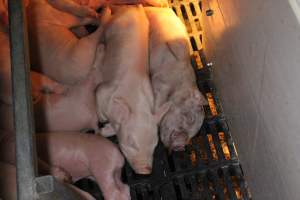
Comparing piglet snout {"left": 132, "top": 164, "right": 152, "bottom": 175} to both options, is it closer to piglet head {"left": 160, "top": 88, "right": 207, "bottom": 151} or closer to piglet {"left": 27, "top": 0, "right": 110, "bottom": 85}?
piglet head {"left": 160, "top": 88, "right": 207, "bottom": 151}

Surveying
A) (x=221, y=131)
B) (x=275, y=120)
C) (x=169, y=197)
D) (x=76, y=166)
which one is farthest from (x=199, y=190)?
(x=275, y=120)

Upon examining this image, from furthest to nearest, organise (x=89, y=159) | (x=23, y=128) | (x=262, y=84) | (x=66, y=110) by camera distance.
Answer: (x=66, y=110) → (x=89, y=159) → (x=262, y=84) → (x=23, y=128)

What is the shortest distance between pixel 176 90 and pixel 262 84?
512 mm

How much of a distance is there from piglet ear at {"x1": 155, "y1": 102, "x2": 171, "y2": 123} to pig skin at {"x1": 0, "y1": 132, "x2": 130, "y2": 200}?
18 cm

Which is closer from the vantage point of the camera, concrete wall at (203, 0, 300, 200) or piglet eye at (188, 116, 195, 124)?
concrete wall at (203, 0, 300, 200)

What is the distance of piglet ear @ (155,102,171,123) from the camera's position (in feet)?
4.89

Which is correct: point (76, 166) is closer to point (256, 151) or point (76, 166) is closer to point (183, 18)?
point (256, 151)

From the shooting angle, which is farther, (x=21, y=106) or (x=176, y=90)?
(x=176, y=90)

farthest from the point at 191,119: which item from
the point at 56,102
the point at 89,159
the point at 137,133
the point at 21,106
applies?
the point at 21,106

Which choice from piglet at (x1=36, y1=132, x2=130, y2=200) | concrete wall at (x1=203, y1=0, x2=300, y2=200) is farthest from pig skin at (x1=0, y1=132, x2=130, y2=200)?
concrete wall at (x1=203, y1=0, x2=300, y2=200)

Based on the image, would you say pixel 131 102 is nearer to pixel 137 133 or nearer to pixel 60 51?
pixel 137 133

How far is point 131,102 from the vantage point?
1.45 meters

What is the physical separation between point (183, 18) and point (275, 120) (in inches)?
40.5

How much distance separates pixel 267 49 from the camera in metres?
0.94
